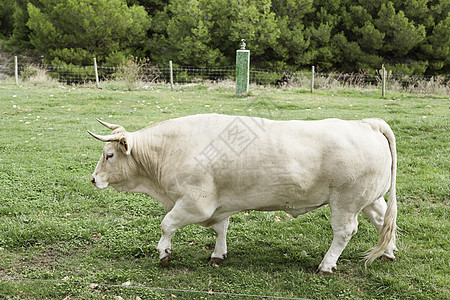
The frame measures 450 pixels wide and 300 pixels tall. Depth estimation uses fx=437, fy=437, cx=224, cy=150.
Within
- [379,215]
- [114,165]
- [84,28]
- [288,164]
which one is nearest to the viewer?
[288,164]

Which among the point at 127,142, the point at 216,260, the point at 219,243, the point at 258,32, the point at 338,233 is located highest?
the point at 258,32

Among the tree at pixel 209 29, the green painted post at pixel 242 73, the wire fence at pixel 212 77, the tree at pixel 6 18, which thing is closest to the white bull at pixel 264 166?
the green painted post at pixel 242 73

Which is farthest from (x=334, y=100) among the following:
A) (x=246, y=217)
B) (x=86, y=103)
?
(x=246, y=217)

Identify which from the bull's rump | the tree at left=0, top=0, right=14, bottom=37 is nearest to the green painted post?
the bull's rump

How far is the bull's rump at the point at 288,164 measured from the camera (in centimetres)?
423

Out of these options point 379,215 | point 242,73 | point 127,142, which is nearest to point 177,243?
point 127,142

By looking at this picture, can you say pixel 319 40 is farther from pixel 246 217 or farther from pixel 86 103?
pixel 246 217

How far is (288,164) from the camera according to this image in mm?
4250

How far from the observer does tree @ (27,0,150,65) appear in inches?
957

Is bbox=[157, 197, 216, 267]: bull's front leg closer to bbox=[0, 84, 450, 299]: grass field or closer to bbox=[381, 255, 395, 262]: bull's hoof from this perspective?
bbox=[0, 84, 450, 299]: grass field

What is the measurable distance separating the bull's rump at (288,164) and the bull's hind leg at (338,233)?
162 mm

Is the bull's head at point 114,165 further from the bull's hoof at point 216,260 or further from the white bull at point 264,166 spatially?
the bull's hoof at point 216,260

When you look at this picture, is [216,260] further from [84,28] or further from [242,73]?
[84,28]

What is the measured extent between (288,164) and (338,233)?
2.96 feet
